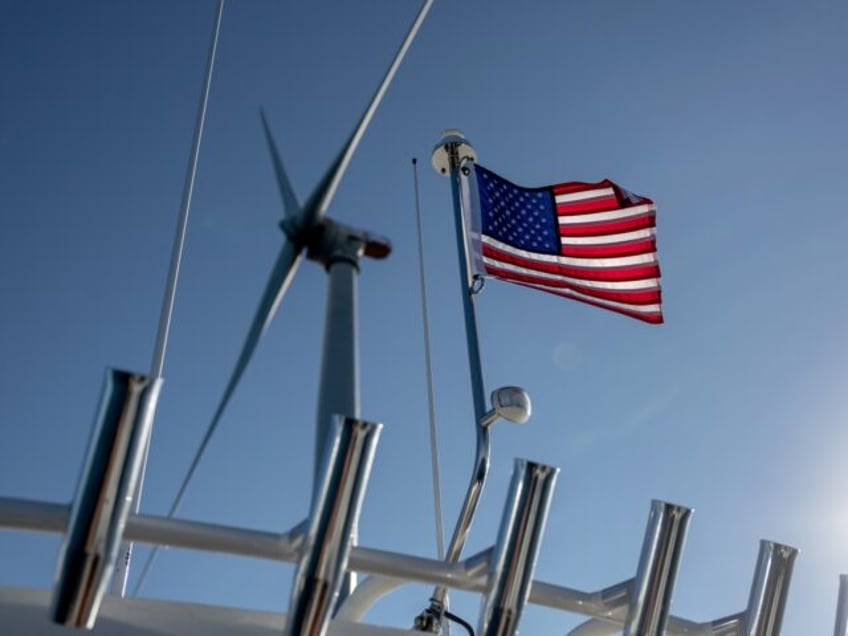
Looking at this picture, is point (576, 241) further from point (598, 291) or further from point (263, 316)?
point (263, 316)

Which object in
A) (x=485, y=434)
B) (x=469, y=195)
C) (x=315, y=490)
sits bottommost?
(x=315, y=490)

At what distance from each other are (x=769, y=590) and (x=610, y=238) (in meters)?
11.4

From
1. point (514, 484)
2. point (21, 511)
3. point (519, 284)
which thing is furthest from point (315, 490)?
point (519, 284)

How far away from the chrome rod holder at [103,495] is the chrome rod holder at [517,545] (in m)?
1.25

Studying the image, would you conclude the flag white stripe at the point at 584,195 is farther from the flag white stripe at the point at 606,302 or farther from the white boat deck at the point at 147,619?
the white boat deck at the point at 147,619

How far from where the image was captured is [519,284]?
555 inches

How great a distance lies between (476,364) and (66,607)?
761 cm

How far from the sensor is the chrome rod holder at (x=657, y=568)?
383 centimetres

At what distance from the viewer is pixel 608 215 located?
1568cm

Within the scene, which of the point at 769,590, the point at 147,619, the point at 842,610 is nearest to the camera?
the point at 147,619

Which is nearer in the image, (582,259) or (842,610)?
(842,610)

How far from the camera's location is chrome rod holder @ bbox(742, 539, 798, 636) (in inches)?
169

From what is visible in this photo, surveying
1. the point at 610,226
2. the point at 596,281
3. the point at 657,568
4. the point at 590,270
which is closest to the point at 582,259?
the point at 590,270

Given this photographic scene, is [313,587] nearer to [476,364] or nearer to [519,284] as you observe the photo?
[476,364]
